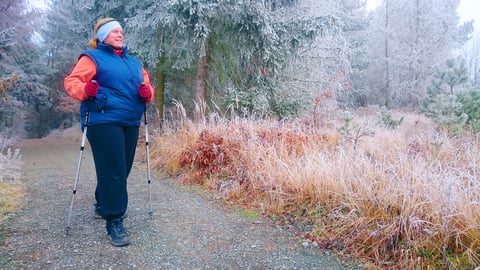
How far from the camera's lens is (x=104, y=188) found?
251 cm

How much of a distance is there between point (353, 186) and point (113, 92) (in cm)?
227

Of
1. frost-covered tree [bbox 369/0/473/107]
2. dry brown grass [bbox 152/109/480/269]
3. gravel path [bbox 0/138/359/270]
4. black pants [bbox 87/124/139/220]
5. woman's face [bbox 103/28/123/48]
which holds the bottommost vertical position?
gravel path [bbox 0/138/359/270]

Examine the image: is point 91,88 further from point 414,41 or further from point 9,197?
point 414,41

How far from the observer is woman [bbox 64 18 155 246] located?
247 cm

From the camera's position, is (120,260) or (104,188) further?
(104,188)

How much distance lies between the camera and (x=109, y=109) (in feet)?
8.21

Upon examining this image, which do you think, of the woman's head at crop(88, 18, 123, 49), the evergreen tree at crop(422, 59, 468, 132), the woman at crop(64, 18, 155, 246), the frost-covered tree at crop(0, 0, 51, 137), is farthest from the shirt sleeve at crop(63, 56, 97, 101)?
the evergreen tree at crop(422, 59, 468, 132)

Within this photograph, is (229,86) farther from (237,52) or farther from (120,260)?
(120,260)

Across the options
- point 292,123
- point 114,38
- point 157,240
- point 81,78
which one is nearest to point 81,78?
point 81,78

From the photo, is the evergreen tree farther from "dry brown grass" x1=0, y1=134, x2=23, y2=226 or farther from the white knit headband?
"dry brown grass" x1=0, y1=134, x2=23, y2=226

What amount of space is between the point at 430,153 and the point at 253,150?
2.37m

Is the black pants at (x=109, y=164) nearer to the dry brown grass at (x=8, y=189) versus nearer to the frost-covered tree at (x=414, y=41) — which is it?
the dry brown grass at (x=8, y=189)

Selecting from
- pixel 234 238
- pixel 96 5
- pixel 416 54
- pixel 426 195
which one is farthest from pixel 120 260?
pixel 416 54

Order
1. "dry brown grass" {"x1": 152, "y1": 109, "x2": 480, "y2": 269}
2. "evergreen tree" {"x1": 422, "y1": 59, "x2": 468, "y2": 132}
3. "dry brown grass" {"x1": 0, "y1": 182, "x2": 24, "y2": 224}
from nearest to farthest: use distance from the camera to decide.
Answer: "dry brown grass" {"x1": 152, "y1": 109, "x2": 480, "y2": 269}
"dry brown grass" {"x1": 0, "y1": 182, "x2": 24, "y2": 224}
"evergreen tree" {"x1": 422, "y1": 59, "x2": 468, "y2": 132}
